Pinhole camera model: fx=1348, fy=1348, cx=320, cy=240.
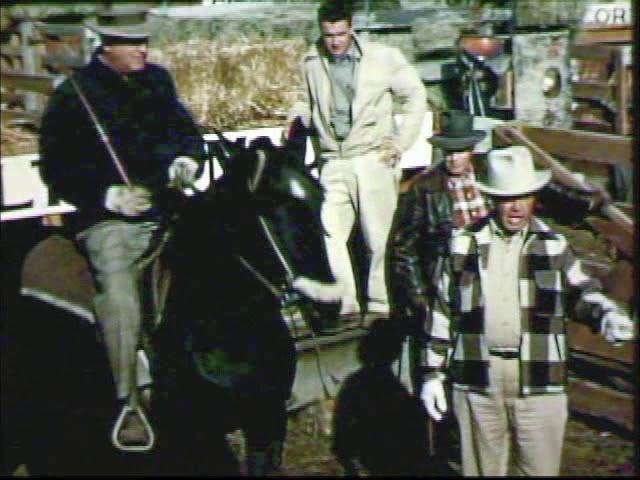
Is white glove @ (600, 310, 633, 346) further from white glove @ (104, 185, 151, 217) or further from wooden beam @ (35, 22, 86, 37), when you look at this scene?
wooden beam @ (35, 22, 86, 37)

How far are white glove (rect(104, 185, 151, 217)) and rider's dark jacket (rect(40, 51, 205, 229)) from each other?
0.07 meters

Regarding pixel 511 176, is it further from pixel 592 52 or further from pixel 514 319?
pixel 592 52

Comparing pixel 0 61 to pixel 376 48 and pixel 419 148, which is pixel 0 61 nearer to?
pixel 376 48

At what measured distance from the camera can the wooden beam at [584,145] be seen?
7.04 meters

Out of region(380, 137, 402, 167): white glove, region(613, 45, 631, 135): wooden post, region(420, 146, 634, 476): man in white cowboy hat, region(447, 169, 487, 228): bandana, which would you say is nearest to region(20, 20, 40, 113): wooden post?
region(380, 137, 402, 167): white glove

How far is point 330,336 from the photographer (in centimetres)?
741

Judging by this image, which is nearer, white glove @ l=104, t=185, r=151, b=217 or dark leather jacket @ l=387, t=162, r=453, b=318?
white glove @ l=104, t=185, r=151, b=217

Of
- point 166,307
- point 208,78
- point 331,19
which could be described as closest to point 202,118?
point 208,78

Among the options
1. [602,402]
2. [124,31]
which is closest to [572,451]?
[602,402]

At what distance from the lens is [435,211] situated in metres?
6.80

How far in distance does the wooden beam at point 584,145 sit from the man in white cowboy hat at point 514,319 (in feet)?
4.20

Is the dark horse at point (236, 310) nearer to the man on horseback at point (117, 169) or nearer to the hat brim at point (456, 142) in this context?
the man on horseback at point (117, 169)

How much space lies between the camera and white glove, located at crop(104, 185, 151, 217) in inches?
A: 259

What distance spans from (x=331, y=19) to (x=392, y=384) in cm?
209
